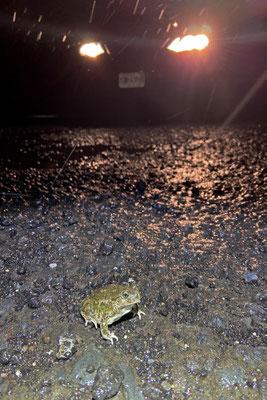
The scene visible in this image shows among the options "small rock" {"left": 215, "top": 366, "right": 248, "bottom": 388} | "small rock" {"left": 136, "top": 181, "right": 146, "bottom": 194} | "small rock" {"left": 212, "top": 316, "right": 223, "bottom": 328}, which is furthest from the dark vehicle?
"small rock" {"left": 215, "top": 366, "right": 248, "bottom": 388}

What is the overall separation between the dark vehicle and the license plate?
2 centimetres

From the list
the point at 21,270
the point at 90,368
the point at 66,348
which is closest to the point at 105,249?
the point at 21,270

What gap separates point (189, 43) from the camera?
219 inches

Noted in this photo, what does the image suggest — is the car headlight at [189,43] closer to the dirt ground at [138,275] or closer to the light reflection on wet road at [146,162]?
the light reflection on wet road at [146,162]

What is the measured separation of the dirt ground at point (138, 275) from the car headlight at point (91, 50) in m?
2.75

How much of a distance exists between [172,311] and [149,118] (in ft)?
19.9

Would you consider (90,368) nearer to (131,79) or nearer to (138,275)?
(138,275)

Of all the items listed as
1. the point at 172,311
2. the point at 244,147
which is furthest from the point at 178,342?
the point at 244,147

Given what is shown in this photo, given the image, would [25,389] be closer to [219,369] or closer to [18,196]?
[219,369]

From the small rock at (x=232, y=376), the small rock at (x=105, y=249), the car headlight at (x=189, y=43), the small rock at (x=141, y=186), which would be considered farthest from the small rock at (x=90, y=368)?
the car headlight at (x=189, y=43)

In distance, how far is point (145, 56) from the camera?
6.04 m

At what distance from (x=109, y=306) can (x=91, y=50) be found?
558 cm

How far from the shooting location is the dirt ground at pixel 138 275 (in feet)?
5.59

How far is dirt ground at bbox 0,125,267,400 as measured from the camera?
1703 millimetres
